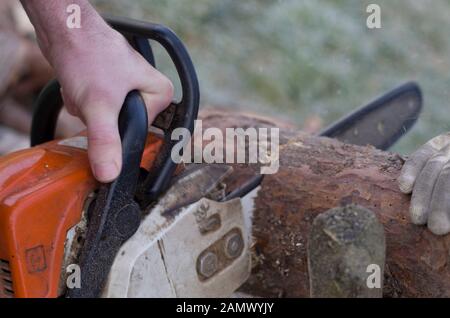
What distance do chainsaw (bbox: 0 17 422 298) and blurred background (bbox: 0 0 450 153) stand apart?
98.6 inches

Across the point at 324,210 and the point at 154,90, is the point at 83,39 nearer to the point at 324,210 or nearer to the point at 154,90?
the point at 154,90

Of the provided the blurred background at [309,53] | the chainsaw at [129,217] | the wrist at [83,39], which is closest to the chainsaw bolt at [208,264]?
the chainsaw at [129,217]

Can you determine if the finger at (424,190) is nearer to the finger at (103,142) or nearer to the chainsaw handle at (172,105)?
the chainsaw handle at (172,105)

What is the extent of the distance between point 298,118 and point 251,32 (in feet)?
3.07

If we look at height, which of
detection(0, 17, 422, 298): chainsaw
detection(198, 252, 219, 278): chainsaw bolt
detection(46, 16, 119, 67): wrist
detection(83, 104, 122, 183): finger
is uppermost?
detection(46, 16, 119, 67): wrist

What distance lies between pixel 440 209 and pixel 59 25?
3.22 ft

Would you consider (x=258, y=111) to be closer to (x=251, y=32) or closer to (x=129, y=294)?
(x=251, y=32)

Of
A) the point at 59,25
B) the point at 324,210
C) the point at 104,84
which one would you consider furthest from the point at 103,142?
the point at 324,210

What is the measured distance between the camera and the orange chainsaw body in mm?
1325

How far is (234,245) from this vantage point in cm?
164

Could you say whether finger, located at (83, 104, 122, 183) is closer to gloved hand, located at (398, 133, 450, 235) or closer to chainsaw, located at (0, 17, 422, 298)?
chainsaw, located at (0, 17, 422, 298)

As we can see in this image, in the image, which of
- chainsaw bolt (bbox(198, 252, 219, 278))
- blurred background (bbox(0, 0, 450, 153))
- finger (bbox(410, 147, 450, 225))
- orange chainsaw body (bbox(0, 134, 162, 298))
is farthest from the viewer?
blurred background (bbox(0, 0, 450, 153))

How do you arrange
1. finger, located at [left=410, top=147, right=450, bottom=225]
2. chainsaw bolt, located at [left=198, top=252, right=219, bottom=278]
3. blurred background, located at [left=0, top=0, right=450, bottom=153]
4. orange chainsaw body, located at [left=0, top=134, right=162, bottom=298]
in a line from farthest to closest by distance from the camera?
1. blurred background, located at [left=0, top=0, right=450, bottom=153]
2. chainsaw bolt, located at [left=198, top=252, right=219, bottom=278]
3. finger, located at [left=410, top=147, right=450, bottom=225]
4. orange chainsaw body, located at [left=0, top=134, right=162, bottom=298]

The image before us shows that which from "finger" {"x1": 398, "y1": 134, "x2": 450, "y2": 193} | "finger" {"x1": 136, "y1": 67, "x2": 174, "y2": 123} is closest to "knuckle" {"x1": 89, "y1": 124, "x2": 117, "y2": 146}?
"finger" {"x1": 136, "y1": 67, "x2": 174, "y2": 123}
